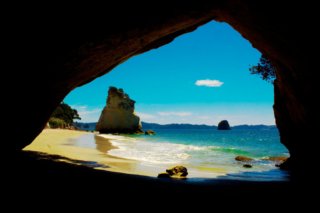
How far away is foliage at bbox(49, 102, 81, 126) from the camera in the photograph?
8656 cm

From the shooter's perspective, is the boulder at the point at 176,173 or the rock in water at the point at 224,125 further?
the rock in water at the point at 224,125

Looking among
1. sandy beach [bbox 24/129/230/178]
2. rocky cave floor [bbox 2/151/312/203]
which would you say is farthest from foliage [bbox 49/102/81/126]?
rocky cave floor [bbox 2/151/312/203]

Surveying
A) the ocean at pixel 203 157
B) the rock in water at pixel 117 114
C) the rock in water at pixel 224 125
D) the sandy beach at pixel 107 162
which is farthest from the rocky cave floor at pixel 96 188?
the rock in water at pixel 224 125

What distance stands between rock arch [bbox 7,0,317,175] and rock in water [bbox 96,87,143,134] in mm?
68174

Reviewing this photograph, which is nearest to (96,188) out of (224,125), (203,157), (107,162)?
(107,162)

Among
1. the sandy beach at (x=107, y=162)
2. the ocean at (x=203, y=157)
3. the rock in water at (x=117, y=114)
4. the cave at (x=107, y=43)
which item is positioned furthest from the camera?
the rock in water at (x=117, y=114)

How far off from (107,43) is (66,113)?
86.7m

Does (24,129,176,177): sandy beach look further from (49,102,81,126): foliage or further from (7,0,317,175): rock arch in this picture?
(49,102,81,126): foliage

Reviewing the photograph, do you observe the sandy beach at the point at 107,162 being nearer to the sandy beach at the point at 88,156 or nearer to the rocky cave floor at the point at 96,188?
the sandy beach at the point at 88,156

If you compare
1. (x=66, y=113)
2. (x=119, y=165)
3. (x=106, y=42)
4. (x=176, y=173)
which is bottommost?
(x=119, y=165)

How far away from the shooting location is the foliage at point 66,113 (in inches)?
3408

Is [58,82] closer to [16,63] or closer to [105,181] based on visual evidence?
[16,63]

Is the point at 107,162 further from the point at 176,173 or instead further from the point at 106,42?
the point at 106,42

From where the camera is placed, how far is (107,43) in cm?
972
